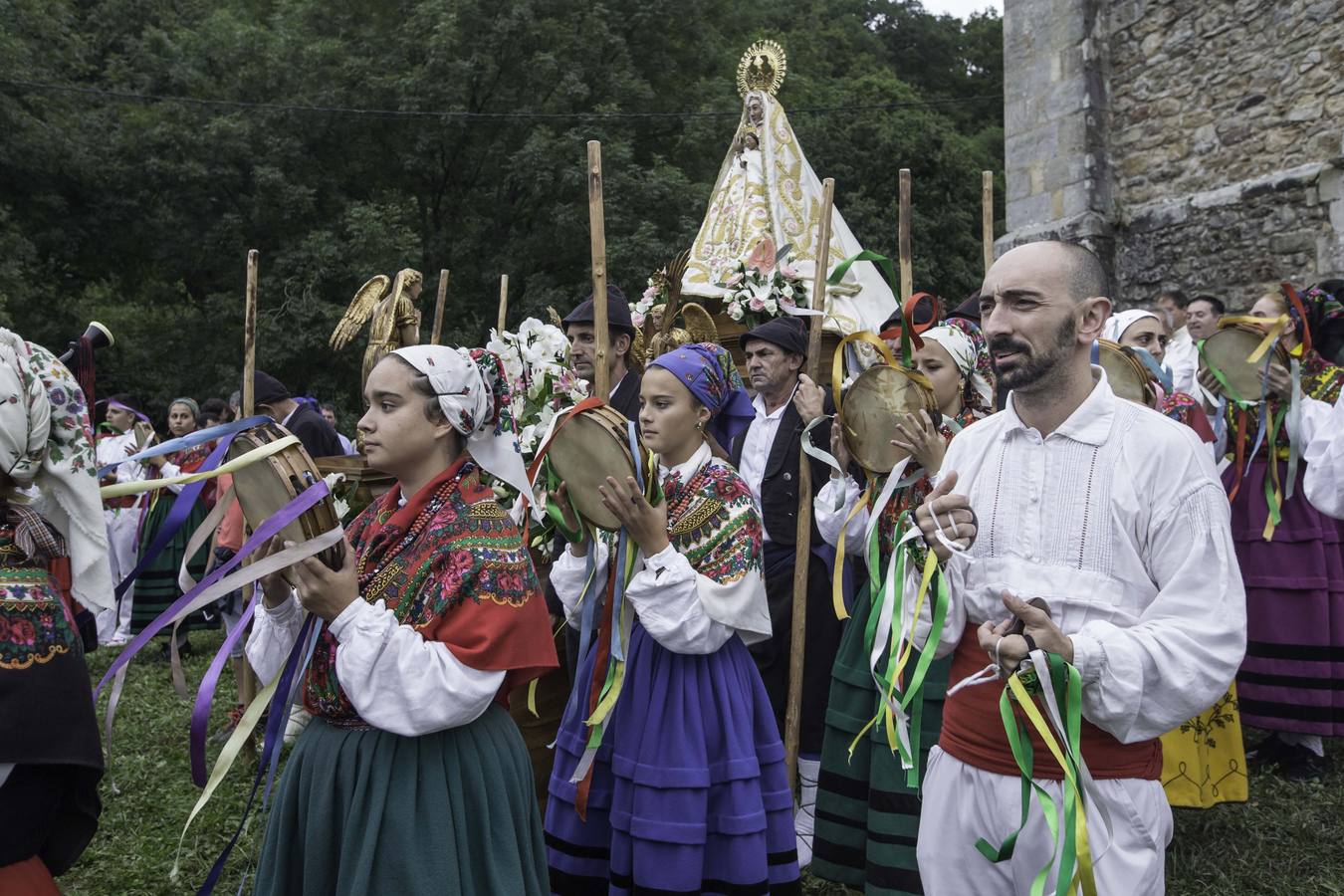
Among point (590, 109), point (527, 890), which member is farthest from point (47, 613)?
point (590, 109)

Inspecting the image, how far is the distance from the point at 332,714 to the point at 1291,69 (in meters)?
9.61

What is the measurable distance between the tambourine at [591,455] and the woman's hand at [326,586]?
103cm

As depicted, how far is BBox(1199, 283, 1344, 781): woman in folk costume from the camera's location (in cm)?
518

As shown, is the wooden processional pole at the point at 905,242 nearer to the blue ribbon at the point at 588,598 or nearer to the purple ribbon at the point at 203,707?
the blue ribbon at the point at 588,598

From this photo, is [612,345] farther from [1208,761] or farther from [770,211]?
[770,211]

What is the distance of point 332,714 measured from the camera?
2676 mm

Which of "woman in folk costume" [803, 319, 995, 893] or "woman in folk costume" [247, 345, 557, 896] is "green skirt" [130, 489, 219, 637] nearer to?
"woman in folk costume" [803, 319, 995, 893]

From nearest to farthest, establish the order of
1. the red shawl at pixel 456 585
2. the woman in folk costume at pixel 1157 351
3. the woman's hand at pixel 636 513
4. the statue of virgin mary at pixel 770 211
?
the red shawl at pixel 456 585 → the woman's hand at pixel 636 513 → the woman in folk costume at pixel 1157 351 → the statue of virgin mary at pixel 770 211

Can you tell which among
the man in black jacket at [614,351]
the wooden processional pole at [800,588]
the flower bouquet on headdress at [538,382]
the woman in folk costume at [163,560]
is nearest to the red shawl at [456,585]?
the flower bouquet on headdress at [538,382]

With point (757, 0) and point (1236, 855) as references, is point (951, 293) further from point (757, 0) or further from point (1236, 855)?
point (1236, 855)

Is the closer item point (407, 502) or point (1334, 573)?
point (407, 502)

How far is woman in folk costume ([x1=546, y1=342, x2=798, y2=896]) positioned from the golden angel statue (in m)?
1.08

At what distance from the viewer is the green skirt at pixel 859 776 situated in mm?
3635

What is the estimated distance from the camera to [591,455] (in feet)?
11.2
